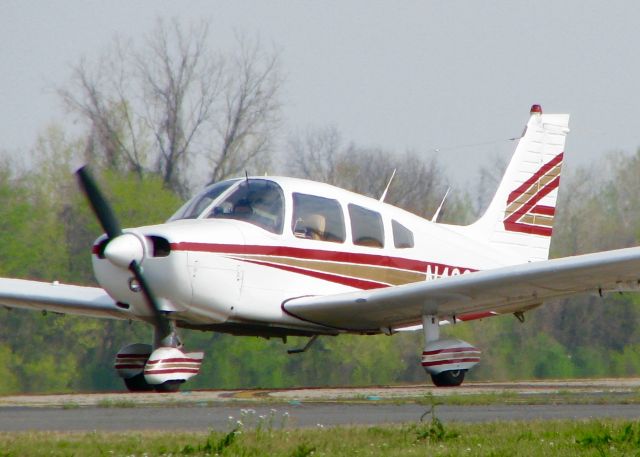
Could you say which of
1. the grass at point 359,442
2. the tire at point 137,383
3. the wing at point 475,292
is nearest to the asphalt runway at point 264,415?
the grass at point 359,442

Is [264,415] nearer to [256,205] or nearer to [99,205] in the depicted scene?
[99,205]

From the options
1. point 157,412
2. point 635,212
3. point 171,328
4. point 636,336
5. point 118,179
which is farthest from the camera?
point 635,212

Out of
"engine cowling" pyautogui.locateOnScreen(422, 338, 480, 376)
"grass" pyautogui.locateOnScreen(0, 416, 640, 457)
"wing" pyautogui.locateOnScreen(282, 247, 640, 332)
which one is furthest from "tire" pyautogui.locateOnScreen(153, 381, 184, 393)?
"grass" pyautogui.locateOnScreen(0, 416, 640, 457)

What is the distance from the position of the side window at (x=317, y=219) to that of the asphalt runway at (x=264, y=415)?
164 inches

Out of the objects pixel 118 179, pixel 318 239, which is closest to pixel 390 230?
pixel 318 239

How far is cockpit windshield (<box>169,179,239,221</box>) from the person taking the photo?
14359 mm

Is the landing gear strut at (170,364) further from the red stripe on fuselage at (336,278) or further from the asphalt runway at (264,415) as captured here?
the asphalt runway at (264,415)

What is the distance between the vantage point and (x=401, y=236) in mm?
15945

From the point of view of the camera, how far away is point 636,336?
2969cm

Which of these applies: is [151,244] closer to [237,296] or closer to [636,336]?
[237,296]

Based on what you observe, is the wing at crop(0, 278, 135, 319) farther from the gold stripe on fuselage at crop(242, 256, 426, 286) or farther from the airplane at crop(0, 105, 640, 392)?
the gold stripe on fuselage at crop(242, 256, 426, 286)

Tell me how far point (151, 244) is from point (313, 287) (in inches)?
94.7

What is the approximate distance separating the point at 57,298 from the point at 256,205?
3096mm

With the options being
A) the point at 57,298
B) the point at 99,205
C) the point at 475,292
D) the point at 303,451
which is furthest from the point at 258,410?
the point at 57,298
